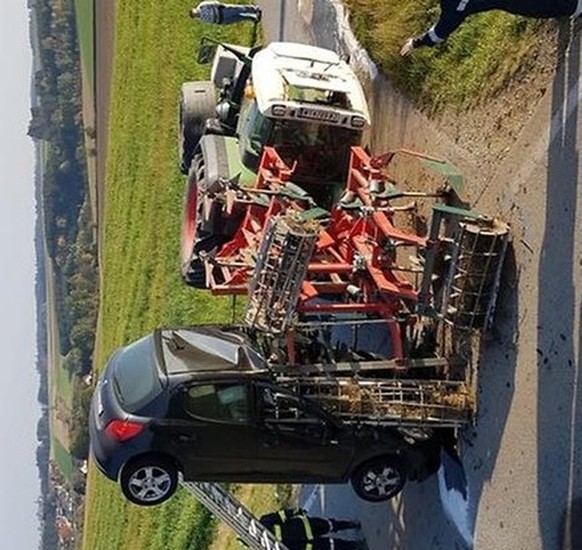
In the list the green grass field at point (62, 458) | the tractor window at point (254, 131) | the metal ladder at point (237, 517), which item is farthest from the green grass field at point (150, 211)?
the green grass field at point (62, 458)

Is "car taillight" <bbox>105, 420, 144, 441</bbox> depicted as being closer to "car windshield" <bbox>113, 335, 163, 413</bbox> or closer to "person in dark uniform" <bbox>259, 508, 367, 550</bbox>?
"car windshield" <bbox>113, 335, 163, 413</bbox>

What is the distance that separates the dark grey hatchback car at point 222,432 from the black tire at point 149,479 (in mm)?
11

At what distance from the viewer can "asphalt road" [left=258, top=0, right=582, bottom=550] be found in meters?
8.80

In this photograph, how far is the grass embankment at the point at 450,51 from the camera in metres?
10.5

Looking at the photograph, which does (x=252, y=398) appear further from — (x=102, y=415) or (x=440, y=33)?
(x=440, y=33)

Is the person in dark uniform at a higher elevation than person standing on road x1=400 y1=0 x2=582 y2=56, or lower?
lower

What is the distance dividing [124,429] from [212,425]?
915 millimetres

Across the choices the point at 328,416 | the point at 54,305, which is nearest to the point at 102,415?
the point at 328,416

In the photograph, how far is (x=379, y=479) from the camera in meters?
11.2

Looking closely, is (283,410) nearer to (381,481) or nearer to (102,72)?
(381,481)

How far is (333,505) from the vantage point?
45.9 ft

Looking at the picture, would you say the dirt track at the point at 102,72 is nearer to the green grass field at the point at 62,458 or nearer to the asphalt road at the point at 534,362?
the green grass field at the point at 62,458

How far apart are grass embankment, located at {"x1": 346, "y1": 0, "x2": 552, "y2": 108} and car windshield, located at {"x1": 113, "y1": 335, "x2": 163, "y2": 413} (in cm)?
454

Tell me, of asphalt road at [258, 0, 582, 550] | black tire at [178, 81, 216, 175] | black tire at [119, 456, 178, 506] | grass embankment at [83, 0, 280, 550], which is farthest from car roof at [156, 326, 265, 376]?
grass embankment at [83, 0, 280, 550]
